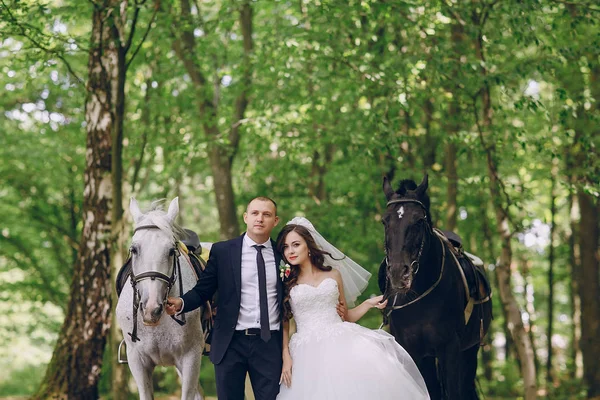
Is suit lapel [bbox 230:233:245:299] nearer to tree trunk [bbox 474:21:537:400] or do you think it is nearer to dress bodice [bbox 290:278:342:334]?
dress bodice [bbox 290:278:342:334]

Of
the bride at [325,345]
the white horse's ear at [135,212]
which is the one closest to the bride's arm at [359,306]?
the bride at [325,345]

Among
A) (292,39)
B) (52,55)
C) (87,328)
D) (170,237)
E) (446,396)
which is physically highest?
(292,39)

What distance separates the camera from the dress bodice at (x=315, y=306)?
5875 millimetres

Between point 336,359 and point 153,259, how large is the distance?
1640 millimetres

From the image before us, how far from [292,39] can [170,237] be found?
7.16 metres

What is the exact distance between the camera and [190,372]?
6.45m

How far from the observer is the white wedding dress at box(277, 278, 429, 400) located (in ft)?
18.6

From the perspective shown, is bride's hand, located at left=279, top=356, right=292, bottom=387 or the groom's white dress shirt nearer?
the groom's white dress shirt

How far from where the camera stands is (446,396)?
746cm

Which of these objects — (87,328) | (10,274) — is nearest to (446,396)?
(87,328)

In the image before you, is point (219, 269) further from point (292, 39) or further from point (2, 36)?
point (292, 39)

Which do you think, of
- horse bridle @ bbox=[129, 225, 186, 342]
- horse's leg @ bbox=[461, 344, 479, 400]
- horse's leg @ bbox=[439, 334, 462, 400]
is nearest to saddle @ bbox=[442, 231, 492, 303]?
horse's leg @ bbox=[461, 344, 479, 400]

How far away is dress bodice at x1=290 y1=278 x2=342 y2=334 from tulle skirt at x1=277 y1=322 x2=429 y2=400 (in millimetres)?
62

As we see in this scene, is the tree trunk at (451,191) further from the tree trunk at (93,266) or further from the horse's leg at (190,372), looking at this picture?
the horse's leg at (190,372)
